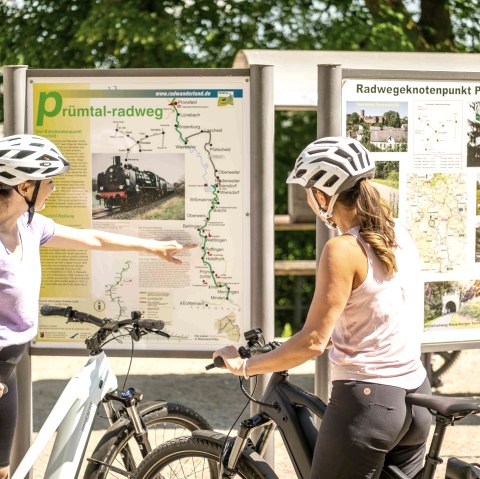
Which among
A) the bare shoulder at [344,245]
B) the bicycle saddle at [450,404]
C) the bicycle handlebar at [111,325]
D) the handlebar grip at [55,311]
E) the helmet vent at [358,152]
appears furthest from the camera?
the handlebar grip at [55,311]

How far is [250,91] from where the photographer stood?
500 centimetres

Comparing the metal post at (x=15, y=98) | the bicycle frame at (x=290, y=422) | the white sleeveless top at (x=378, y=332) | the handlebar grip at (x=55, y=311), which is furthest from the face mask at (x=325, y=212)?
the metal post at (x=15, y=98)

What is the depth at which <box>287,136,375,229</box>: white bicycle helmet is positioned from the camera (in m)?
3.56

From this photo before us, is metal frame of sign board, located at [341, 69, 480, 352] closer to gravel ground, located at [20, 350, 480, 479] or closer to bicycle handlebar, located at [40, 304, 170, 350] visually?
gravel ground, located at [20, 350, 480, 479]

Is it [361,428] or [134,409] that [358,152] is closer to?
[361,428]

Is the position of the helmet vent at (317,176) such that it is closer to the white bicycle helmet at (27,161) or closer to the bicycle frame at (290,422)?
the bicycle frame at (290,422)

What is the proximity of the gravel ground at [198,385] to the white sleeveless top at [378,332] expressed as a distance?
3.20 meters

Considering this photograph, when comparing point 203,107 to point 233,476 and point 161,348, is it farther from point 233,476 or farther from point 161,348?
point 233,476

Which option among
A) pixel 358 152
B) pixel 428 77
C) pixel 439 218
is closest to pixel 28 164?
pixel 358 152

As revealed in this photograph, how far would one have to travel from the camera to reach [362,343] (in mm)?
3406

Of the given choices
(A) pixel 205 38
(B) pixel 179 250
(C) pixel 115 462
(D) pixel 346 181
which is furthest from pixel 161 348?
(A) pixel 205 38

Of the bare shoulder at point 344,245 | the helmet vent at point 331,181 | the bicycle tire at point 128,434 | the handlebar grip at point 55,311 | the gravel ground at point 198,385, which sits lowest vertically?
the gravel ground at point 198,385

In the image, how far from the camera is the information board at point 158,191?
5.04 meters

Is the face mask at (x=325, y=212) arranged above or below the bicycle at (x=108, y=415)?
above
